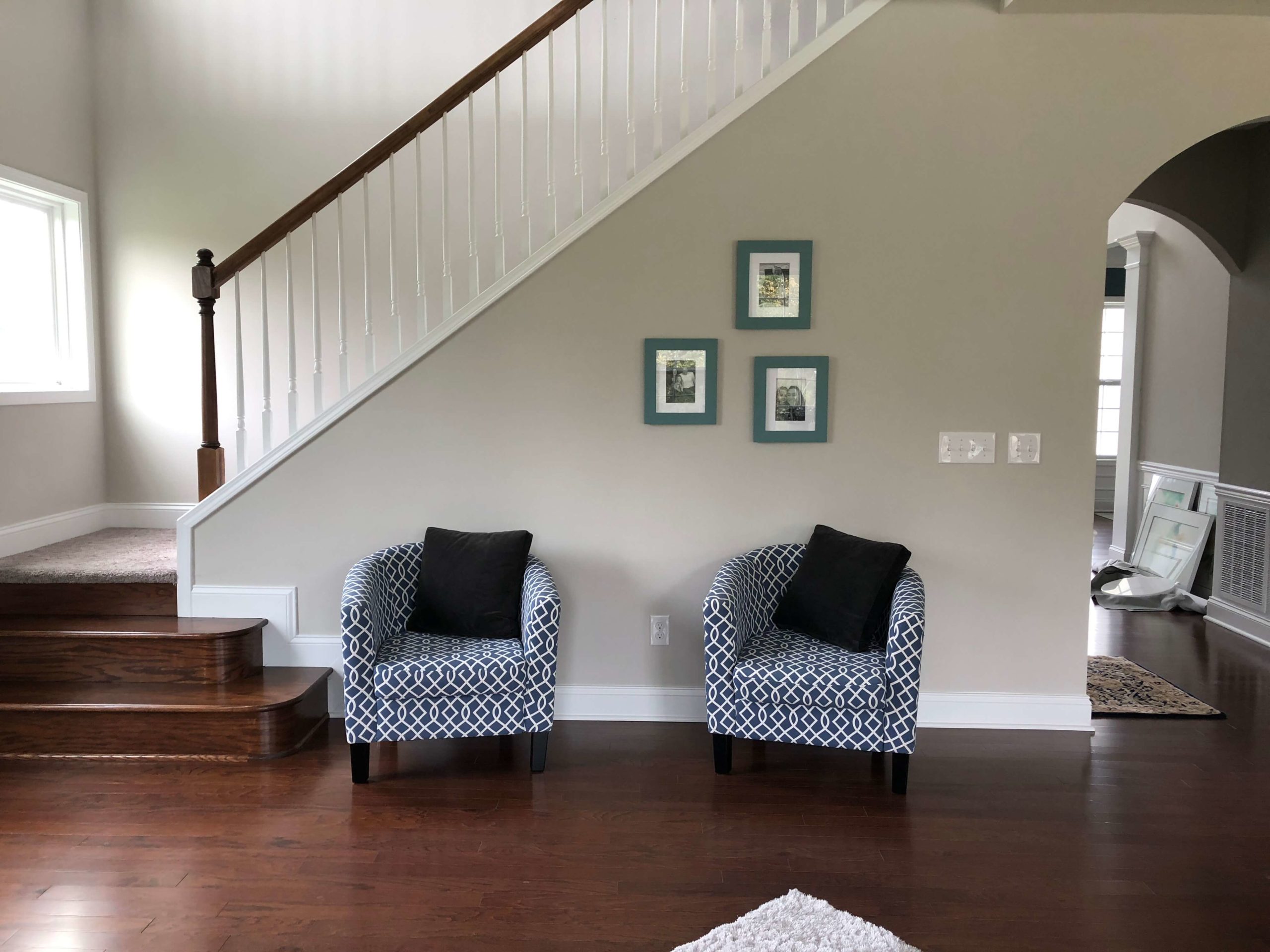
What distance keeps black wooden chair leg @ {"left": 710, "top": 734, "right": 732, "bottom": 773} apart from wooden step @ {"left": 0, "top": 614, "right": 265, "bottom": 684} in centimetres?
188

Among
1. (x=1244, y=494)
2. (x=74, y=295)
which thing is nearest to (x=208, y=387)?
(x=74, y=295)

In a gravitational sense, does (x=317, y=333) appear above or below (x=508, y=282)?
below

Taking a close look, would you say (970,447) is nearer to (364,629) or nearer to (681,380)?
(681,380)

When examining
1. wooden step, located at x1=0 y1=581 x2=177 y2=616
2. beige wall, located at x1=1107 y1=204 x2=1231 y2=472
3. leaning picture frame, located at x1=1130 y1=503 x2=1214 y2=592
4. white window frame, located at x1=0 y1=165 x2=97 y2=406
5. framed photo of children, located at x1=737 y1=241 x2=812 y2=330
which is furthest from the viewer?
beige wall, located at x1=1107 y1=204 x2=1231 y2=472

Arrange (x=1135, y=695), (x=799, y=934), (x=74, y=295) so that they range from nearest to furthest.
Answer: (x=799, y=934), (x=1135, y=695), (x=74, y=295)

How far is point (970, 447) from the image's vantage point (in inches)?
151

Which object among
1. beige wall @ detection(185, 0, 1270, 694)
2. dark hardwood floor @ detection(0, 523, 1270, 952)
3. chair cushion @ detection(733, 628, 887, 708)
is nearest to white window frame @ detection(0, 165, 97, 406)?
beige wall @ detection(185, 0, 1270, 694)

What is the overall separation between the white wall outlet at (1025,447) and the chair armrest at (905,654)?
3.06 ft

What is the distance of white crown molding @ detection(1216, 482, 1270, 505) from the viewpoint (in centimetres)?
511

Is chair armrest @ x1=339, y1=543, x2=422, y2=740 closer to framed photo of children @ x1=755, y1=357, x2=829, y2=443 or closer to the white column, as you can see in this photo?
framed photo of children @ x1=755, y1=357, x2=829, y2=443

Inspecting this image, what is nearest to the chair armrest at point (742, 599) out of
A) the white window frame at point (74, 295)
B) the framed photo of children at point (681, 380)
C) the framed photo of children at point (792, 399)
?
the framed photo of children at point (792, 399)

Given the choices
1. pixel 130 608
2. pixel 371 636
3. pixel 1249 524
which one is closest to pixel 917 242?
pixel 371 636

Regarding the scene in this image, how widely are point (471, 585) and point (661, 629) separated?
0.82 m

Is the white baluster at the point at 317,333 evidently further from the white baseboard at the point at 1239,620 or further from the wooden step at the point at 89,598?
the white baseboard at the point at 1239,620
